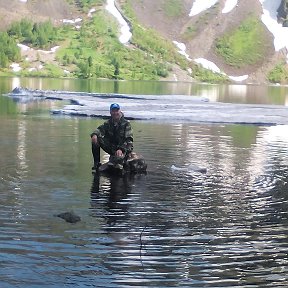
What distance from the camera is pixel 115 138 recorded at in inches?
675

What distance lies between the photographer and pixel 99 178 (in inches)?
636

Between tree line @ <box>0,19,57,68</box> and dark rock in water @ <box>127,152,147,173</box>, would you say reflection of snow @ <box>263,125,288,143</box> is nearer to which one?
dark rock in water @ <box>127,152,147,173</box>

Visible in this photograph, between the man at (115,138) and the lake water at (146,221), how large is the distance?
2.30 feet

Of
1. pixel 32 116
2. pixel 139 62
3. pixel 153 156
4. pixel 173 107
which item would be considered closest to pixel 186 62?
pixel 139 62

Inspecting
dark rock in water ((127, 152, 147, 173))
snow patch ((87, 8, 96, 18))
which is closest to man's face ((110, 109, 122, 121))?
dark rock in water ((127, 152, 147, 173))

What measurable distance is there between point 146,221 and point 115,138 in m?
5.55

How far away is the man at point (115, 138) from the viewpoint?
16.8 metres

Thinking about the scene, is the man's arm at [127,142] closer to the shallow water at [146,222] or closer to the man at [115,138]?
the man at [115,138]

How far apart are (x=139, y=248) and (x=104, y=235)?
2.85ft

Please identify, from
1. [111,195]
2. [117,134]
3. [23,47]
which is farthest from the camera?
[23,47]

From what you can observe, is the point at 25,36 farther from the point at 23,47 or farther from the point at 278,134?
the point at 278,134

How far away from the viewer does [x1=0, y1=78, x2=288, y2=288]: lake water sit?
29.5 ft

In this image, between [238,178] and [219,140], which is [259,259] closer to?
[238,178]

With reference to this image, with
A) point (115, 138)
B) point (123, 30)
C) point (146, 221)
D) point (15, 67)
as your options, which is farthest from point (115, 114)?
point (123, 30)
